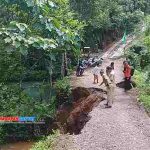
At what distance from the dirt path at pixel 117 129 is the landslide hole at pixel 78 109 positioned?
1.48 ft

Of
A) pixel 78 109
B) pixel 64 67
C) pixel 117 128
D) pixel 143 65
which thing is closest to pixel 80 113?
pixel 78 109

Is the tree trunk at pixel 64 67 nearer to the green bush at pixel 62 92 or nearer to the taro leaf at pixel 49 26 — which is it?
the green bush at pixel 62 92

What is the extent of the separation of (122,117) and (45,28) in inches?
182

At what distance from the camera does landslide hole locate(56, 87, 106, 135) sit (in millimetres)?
15789

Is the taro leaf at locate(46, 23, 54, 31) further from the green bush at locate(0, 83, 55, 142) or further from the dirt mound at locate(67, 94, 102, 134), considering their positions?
the green bush at locate(0, 83, 55, 142)

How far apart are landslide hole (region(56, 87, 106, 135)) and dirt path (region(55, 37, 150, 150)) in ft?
1.48

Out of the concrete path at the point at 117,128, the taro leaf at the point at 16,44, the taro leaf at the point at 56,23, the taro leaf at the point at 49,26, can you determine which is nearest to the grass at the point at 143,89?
the concrete path at the point at 117,128

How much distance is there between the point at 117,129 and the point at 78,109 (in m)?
3.22

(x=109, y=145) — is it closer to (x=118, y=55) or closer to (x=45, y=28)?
(x=45, y=28)

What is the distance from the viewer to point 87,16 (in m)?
29.4

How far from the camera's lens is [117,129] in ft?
45.7

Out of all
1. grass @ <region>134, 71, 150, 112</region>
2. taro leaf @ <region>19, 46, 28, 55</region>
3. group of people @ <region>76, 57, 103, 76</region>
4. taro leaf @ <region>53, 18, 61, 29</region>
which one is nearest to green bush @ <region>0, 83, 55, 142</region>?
grass @ <region>134, 71, 150, 112</region>

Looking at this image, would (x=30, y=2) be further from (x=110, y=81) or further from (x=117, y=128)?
(x=110, y=81)

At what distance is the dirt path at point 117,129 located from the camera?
12.8 metres
